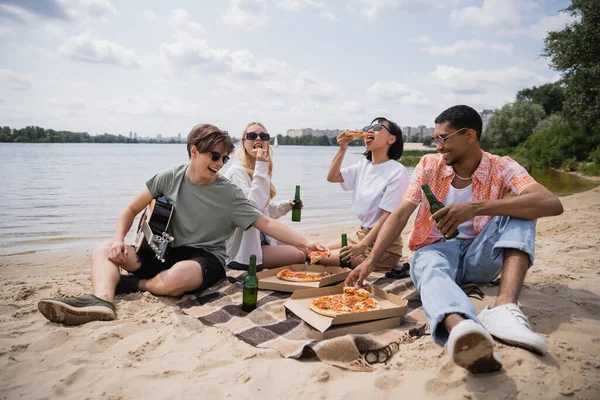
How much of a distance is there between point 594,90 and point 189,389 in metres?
25.1

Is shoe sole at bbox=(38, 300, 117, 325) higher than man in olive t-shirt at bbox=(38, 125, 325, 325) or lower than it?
lower

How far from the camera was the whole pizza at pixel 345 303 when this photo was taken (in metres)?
3.66

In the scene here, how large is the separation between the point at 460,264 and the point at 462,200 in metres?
0.64

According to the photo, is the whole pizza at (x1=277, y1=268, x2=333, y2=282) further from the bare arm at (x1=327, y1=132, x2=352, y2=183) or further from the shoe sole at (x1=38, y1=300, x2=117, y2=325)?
the shoe sole at (x1=38, y1=300, x2=117, y2=325)

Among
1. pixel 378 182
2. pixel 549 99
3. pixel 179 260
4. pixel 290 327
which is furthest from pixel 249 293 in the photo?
pixel 549 99

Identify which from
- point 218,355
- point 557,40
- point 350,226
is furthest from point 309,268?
point 557,40

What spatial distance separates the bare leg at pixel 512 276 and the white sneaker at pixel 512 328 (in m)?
0.13

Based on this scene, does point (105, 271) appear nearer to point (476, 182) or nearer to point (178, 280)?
point (178, 280)

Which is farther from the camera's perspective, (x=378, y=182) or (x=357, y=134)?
(x=357, y=134)

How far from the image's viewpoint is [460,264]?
412cm

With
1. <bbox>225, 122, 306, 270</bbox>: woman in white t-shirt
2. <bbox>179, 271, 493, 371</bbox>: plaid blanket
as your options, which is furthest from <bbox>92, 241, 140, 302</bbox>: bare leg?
<bbox>225, 122, 306, 270</bbox>: woman in white t-shirt

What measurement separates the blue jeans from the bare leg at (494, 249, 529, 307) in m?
0.06

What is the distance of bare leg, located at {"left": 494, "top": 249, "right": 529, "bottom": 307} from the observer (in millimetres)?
3174

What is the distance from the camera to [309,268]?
5.21 m
